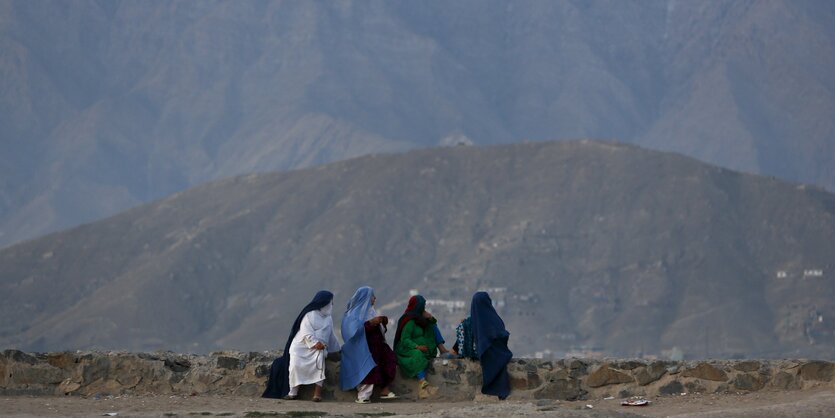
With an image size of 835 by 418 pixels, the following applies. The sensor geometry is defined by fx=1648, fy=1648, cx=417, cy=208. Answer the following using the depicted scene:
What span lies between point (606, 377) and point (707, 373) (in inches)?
39.9

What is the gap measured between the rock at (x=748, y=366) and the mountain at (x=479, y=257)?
8361cm

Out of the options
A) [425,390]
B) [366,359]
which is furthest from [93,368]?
[425,390]

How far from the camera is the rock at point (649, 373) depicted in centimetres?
1667

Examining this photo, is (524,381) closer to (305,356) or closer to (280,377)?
(305,356)

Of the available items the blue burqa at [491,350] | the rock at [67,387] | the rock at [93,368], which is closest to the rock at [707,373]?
the blue burqa at [491,350]

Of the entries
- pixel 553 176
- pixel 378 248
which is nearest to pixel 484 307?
pixel 378 248

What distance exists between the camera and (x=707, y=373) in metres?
16.6

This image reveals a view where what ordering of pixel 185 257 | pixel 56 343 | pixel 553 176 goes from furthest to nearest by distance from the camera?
1. pixel 553 176
2. pixel 185 257
3. pixel 56 343

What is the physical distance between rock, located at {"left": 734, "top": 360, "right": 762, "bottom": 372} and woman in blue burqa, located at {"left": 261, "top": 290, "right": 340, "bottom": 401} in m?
4.13

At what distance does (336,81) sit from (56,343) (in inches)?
3784

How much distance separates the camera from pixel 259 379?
1673 cm

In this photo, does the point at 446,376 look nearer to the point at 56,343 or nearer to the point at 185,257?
the point at 56,343

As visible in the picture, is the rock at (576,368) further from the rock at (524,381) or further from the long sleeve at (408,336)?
the long sleeve at (408,336)

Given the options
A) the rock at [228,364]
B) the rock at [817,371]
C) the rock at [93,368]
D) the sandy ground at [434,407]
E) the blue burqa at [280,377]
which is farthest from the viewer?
the rock at [228,364]
